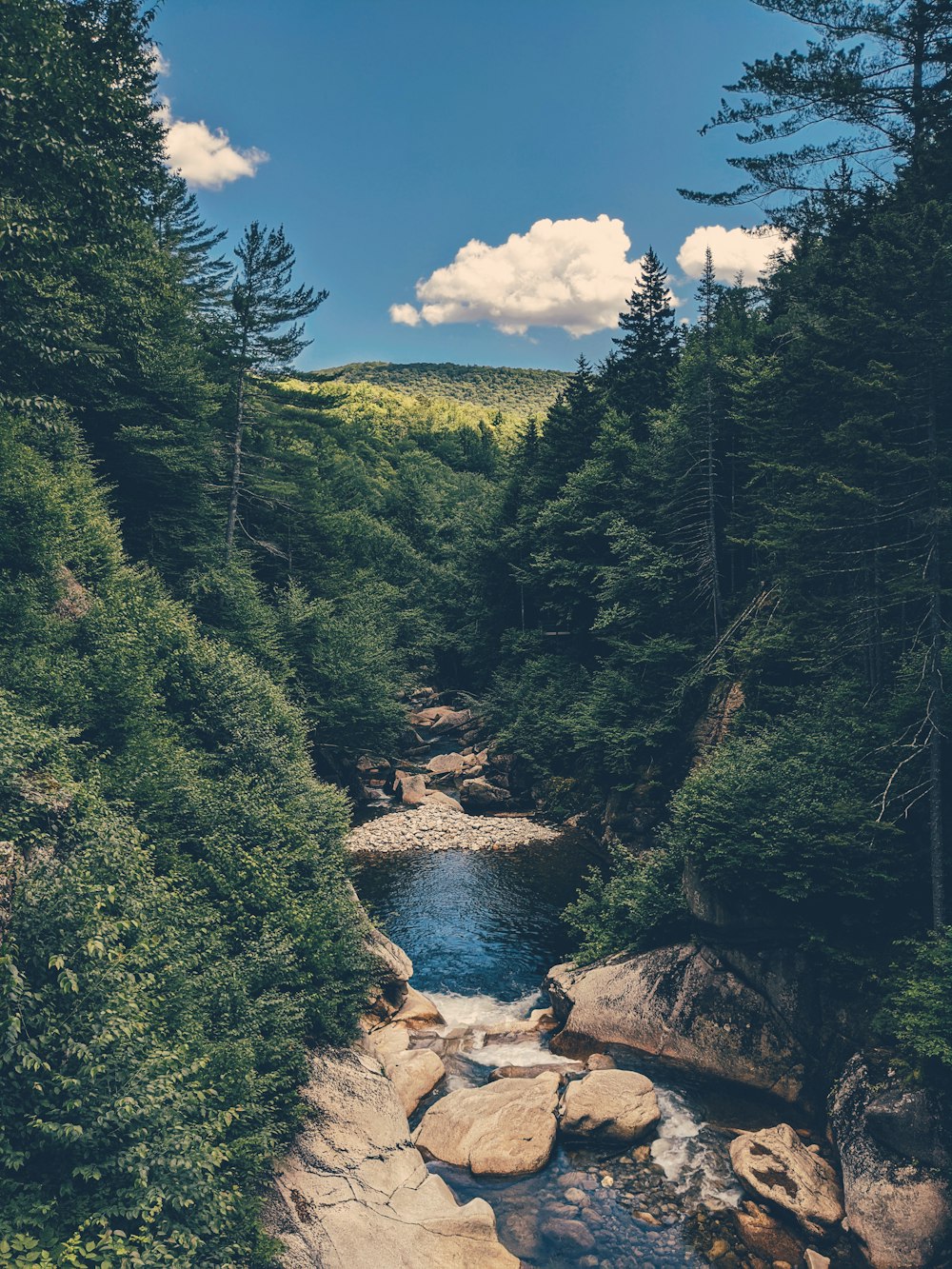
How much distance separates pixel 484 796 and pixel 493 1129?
2096 cm

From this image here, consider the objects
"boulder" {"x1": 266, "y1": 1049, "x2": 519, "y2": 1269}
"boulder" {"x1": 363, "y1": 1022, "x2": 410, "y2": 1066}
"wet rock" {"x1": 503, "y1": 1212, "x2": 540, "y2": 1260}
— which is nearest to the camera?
"boulder" {"x1": 266, "y1": 1049, "x2": 519, "y2": 1269}

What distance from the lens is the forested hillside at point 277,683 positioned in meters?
8.48

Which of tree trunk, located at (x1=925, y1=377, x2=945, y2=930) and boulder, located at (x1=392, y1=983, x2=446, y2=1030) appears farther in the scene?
boulder, located at (x1=392, y1=983, x2=446, y2=1030)

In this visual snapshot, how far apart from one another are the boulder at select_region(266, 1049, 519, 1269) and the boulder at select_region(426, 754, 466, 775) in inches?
1017

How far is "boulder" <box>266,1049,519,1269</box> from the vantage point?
9500 millimetres

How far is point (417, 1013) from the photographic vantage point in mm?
17312

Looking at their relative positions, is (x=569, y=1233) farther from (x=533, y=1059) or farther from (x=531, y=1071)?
(x=533, y=1059)

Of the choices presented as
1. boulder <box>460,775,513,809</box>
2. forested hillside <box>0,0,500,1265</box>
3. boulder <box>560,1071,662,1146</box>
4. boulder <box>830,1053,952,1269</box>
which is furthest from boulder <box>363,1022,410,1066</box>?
boulder <box>460,775,513,809</box>

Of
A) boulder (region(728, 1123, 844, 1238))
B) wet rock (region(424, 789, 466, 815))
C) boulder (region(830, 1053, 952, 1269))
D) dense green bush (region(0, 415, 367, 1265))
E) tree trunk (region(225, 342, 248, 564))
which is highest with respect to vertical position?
tree trunk (region(225, 342, 248, 564))

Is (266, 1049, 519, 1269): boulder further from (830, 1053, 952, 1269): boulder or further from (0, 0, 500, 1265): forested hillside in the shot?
(830, 1053, 952, 1269): boulder

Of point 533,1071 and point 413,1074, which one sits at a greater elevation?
point 413,1074

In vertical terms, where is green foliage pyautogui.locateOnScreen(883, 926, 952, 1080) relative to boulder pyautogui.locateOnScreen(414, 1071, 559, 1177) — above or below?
above

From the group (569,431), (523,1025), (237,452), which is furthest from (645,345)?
(523,1025)

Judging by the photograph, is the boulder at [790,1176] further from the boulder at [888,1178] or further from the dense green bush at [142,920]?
the dense green bush at [142,920]
